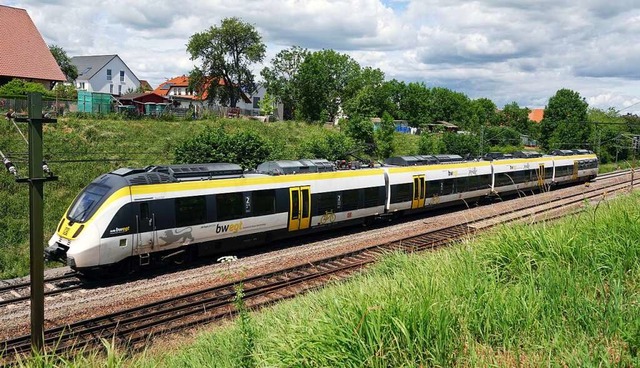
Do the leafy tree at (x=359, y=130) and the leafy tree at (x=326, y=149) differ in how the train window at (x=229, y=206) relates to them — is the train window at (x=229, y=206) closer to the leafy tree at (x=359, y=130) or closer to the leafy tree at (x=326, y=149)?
the leafy tree at (x=326, y=149)

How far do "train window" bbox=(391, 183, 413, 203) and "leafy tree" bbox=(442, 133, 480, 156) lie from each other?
1297 inches

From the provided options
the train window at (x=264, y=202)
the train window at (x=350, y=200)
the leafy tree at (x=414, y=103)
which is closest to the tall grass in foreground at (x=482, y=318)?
the train window at (x=264, y=202)

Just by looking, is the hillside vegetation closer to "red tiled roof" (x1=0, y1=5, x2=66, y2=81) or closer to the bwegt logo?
the bwegt logo

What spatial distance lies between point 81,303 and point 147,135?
79.6 ft

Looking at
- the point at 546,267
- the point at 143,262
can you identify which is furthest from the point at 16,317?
the point at 546,267

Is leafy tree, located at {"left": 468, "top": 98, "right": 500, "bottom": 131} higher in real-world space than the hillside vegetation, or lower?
higher

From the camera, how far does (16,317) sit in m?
13.0

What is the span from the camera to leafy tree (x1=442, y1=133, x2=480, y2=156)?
2229 inches

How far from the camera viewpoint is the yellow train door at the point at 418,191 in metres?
25.1

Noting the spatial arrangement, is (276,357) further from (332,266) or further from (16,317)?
(332,266)

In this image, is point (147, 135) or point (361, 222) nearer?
point (361, 222)

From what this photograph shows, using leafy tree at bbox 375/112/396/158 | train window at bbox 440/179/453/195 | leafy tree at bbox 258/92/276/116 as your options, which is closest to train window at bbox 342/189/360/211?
train window at bbox 440/179/453/195

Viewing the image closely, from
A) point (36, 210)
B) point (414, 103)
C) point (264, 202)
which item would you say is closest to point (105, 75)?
point (414, 103)

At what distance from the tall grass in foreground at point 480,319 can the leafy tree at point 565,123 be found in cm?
6400
